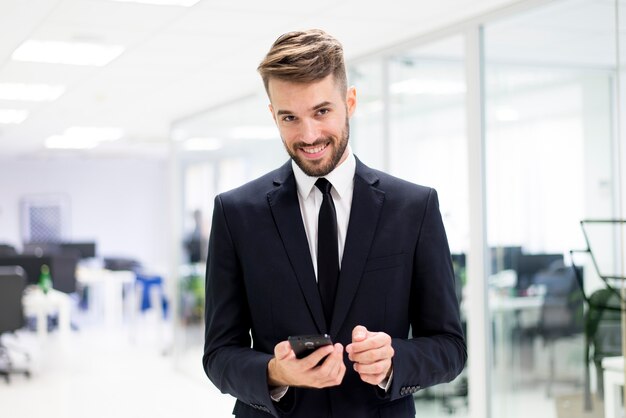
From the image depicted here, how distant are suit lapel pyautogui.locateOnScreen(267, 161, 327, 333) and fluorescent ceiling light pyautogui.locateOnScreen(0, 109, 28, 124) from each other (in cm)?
714

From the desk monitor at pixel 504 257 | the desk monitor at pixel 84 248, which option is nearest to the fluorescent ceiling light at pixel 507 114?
the desk monitor at pixel 504 257

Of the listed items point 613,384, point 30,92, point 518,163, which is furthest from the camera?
point 30,92

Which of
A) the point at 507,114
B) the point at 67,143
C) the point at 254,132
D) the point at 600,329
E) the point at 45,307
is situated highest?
the point at 67,143

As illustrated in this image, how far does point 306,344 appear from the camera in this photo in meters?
1.26

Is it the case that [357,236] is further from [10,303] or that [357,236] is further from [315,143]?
[10,303]

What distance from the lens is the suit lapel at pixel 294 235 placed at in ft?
4.65

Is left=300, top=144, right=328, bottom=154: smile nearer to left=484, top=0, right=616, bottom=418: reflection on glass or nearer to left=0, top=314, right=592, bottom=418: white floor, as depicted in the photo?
left=484, top=0, right=616, bottom=418: reflection on glass

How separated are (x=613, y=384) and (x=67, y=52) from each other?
391cm

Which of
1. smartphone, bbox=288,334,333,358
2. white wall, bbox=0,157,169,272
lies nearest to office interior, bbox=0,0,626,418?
smartphone, bbox=288,334,333,358

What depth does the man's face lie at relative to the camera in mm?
1381

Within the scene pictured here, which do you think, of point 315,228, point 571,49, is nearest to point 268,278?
point 315,228

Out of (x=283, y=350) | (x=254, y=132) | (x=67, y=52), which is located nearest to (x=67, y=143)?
(x=254, y=132)

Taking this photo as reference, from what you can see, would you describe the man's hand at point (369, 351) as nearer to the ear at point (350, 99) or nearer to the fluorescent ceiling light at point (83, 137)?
the ear at point (350, 99)

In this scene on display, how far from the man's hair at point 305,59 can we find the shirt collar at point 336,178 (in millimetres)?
149
